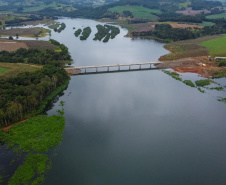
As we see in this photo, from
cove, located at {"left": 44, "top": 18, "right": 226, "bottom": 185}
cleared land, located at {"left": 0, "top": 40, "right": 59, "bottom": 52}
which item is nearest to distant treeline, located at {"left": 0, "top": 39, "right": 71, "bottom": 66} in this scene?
cleared land, located at {"left": 0, "top": 40, "right": 59, "bottom": 52}

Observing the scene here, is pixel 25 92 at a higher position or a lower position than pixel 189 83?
higher

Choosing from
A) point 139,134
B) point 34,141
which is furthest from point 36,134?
point 139,134

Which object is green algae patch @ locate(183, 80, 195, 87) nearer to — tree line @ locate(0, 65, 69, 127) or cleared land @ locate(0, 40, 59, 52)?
tree line @ locate(0, 65, 69, 127)

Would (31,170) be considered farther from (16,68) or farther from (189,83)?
(189,83)

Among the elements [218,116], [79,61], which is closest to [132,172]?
[218,116]

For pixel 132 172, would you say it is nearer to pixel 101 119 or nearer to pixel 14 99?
pixel 101 119

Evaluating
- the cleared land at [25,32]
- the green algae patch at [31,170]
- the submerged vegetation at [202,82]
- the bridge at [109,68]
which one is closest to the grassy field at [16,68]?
the bridge at [109,68]

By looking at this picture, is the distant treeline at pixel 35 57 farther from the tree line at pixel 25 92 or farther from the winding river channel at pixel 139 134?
the tree line at pixel 25 92
